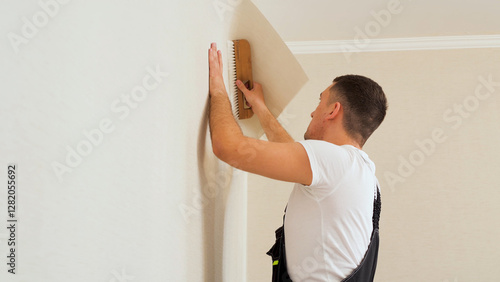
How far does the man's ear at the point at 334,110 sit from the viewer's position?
4.33 feet

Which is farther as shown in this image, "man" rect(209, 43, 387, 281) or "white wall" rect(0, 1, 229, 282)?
"man" rect(209, 43, 387, 281)

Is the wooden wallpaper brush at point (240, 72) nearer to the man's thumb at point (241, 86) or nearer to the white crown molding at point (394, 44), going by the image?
the man's thumb at point (241, 86)

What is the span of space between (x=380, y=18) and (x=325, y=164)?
80.6 inches

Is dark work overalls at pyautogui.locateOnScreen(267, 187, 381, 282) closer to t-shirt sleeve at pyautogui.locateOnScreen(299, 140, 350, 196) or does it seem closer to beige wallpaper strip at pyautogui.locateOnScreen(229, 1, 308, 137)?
t-shirt sleeve at pyautogui.locateOnScreen(299, 140, 350, 196)

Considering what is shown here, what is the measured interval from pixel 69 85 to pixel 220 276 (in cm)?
116

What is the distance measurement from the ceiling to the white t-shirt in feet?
5.38

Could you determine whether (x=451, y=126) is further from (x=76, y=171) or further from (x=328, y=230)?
(x=76, y=171)

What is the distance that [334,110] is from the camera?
4.35 feet

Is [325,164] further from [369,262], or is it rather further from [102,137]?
[102,137]

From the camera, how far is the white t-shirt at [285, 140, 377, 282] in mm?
1148

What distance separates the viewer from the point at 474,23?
2.91m

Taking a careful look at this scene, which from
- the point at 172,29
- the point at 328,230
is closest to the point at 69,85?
the point at 172,29

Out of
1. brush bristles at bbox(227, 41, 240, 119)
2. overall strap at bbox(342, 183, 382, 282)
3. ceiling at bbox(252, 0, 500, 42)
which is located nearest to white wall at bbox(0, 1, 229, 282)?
brush bristles at bbox(227, 41, 240, 119)

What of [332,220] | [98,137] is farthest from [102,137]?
[332,220]
